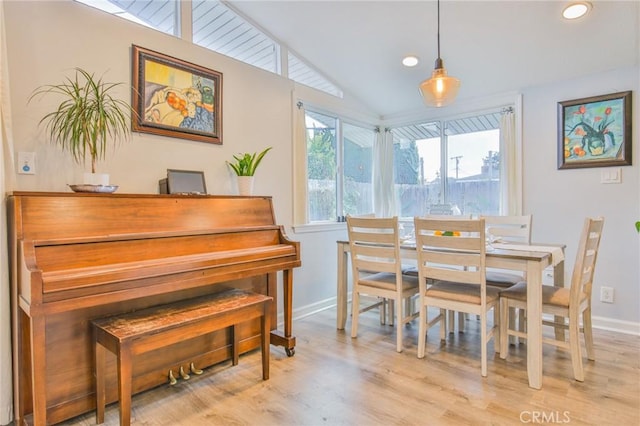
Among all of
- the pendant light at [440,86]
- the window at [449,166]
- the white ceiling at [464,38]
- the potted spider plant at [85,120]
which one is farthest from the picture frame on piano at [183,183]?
the window at [449,166]

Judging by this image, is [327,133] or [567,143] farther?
[327,133]

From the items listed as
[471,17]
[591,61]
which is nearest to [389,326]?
[471,17]

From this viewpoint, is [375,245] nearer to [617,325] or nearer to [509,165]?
[509,165]

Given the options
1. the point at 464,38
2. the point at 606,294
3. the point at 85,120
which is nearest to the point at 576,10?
the point at 464,38

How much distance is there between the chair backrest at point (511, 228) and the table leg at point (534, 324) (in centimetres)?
76

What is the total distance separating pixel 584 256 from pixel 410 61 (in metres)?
2.16

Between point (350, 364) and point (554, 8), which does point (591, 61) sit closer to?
point (554, 8)

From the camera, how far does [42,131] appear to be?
2102 mm

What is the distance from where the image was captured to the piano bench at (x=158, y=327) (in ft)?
5.74

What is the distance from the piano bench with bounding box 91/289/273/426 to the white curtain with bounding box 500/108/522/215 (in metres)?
2.67

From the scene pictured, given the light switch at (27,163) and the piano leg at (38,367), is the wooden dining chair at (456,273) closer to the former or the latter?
the piano leg at (38,367)

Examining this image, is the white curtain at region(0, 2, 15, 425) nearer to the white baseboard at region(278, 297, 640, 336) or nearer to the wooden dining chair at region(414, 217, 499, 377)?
the white baseboard at region(278, 297, 640, 336)

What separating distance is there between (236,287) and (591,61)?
3.41 m

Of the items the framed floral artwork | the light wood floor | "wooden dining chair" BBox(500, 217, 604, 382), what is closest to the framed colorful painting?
the light wood floor
